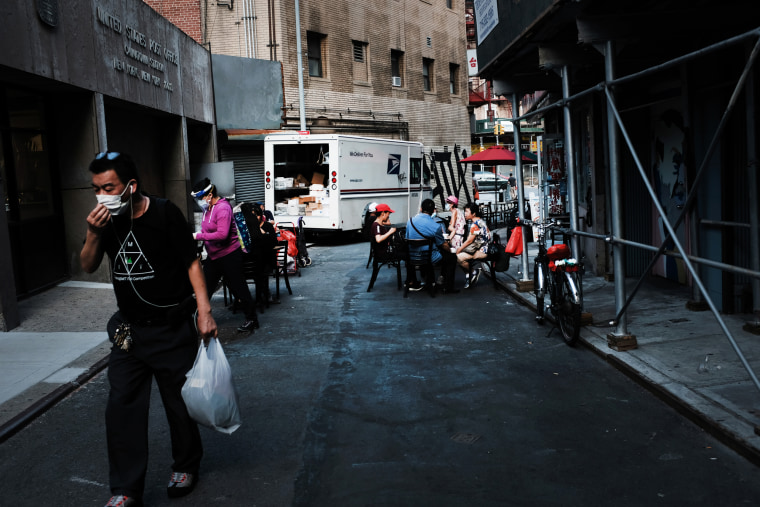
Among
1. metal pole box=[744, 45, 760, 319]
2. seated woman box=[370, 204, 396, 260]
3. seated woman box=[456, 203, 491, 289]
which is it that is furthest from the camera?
seated woman box=[370, 204, 396, 260]

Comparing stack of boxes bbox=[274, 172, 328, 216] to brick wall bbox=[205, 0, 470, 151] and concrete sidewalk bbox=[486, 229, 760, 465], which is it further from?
concrete sidewalk bbox=[486, 229, 760, 465]

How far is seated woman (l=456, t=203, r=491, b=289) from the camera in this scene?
1230cm

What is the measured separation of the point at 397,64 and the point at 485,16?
68.9ft

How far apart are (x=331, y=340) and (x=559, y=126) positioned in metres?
8.27

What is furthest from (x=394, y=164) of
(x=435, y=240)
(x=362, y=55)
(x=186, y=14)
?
(x=435, y=240)

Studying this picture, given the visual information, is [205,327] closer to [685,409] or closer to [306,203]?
[685,409]

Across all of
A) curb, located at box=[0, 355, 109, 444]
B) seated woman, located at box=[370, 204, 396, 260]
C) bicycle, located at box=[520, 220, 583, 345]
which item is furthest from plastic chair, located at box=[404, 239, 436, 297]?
curb, located at box=[0, 355, 109, 444]

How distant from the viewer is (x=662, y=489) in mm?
4156

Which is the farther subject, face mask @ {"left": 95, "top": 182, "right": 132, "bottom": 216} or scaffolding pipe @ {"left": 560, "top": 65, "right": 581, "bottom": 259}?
scaffolding pipe @ {"left": 560, "top": 65, "right": 581, "bottom": 259}

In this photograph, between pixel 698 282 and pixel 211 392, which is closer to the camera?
pixel 211 392

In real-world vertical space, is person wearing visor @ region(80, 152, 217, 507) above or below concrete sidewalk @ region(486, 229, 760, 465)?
above

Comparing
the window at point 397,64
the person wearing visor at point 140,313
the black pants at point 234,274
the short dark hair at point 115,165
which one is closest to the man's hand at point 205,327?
the person wearing visor at point 140,313

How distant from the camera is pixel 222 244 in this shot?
29.8 ft

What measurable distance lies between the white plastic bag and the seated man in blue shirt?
757cm
